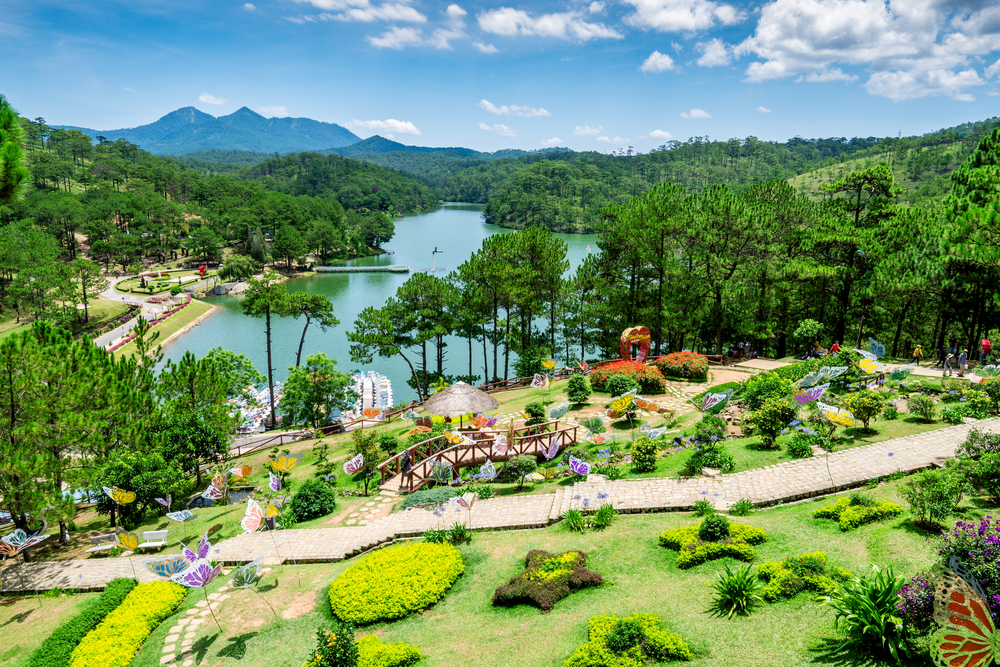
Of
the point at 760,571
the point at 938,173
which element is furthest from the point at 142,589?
the point at 938,173

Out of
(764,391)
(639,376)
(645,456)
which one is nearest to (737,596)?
(645,456)

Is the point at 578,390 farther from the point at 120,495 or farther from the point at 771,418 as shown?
the point at 120,495

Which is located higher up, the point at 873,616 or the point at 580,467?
the point at 873,616

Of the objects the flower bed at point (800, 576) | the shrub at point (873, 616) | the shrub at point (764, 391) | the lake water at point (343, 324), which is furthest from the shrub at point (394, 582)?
the lake water at point (343, 324)

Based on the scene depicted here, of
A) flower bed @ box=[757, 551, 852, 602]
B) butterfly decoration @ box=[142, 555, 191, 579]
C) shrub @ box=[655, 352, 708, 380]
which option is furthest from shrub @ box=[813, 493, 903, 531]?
shrub @ box=[655, 352, 708, 380]

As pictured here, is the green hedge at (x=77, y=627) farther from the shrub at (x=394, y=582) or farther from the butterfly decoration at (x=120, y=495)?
the shrub at (x=394, y=582)

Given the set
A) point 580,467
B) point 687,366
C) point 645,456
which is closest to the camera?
point 580,467

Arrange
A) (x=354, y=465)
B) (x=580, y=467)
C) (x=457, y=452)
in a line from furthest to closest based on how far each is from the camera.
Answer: (x=457, y=452) → (x=354, y=465) → (x=580, y=467)

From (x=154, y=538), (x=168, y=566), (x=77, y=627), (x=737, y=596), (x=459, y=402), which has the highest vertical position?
(x=459, y=402)
